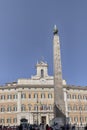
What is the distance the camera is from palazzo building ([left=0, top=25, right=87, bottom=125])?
55.3m

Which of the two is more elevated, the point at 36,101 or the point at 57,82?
the point at 36,101

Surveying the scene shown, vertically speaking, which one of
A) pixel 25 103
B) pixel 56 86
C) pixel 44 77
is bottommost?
pixel 56 86

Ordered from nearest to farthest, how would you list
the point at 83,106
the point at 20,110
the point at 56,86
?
the point at 56,86 → the point at 20,110 → the point at 83,106

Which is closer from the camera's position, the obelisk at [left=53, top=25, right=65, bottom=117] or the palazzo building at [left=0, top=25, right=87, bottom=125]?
the obelisk at [left=53, top=25, right=65, bottom=117]

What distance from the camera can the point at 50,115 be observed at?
55.4m

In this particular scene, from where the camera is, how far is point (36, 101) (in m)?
56.0

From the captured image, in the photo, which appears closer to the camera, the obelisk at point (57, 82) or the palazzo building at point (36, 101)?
the obelisk at point (57, 82)

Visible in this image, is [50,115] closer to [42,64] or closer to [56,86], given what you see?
[42,64]

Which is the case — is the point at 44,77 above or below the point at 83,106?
above

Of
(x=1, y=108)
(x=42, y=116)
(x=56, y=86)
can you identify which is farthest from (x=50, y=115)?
(x=56, y=86)

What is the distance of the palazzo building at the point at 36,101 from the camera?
5528cm

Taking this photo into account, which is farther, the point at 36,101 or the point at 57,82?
the point at 36,101

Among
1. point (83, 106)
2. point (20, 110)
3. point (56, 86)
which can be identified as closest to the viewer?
point (56, 86)

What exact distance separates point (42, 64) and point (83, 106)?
11586 millimetres
